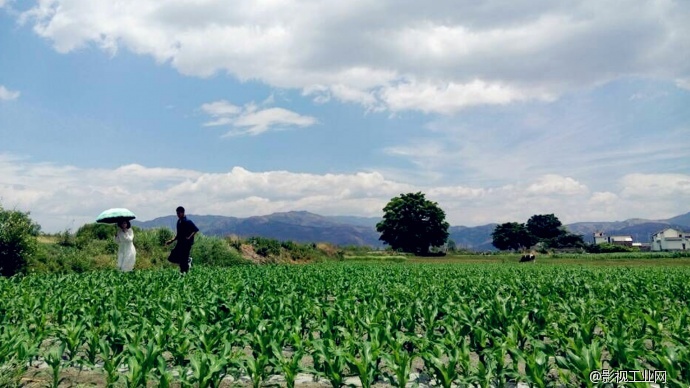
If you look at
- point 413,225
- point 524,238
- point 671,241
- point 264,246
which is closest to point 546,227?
point 524,238

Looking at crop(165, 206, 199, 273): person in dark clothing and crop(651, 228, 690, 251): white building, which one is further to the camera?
crop(651, 228, 690, 251): white building

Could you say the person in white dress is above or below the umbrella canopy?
below

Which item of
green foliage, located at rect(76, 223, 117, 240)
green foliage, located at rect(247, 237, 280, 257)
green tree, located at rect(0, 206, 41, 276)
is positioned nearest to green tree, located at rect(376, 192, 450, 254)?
green foliage, located at rect(247, 237, 280, 257)

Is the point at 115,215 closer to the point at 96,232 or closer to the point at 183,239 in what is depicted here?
the point at 183,239

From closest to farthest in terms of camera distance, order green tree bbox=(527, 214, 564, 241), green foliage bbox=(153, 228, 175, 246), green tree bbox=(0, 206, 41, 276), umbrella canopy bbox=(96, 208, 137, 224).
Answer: umbrella canopy bbox=(96, 208, 137, 224)
green tree bbox=(0, 206, 41, 276)
green foliage bbox=(153, 228, 175, 246)
green tree bbox=(527, 214, 564, 241)

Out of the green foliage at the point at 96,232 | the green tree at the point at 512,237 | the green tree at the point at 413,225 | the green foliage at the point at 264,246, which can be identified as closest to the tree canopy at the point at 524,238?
→ the green tree at the point at 512,237

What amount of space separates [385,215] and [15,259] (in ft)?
269

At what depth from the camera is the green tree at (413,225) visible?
3708 inches

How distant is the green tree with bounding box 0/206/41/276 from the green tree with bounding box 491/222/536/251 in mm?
130762

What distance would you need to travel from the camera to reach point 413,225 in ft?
311

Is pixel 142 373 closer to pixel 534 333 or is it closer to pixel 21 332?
pixel 21 332

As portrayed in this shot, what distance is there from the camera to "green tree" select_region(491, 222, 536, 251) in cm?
13462

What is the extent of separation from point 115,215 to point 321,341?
39.4 feet

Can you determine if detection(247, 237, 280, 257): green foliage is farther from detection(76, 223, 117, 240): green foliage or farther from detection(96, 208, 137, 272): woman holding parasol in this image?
detection(96, 208, 137, 272): woman holding parasol
